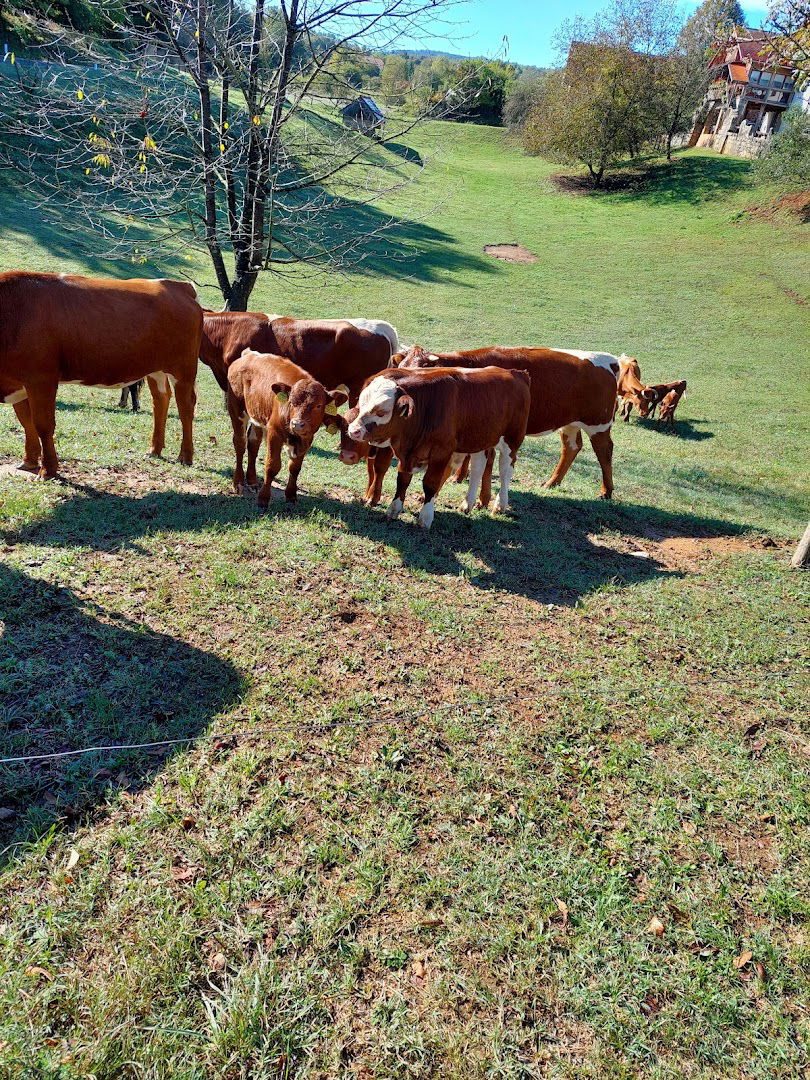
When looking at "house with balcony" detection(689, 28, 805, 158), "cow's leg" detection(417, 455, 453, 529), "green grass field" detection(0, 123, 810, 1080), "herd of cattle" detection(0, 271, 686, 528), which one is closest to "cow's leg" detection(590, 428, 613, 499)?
"herd of cattle" detection(0, 271, 686, 528)

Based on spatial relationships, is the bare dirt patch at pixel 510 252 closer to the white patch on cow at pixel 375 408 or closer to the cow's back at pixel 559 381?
the cow's back at pixel 559 381

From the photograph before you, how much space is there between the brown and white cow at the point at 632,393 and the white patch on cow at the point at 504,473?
1107 centimetres

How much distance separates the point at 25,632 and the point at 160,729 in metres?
1.46

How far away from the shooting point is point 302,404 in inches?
279

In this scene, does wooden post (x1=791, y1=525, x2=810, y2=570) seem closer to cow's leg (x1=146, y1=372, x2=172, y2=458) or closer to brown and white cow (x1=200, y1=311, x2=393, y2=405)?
brown and white cow (x1=200, y1=311, x2=393, y2=405)

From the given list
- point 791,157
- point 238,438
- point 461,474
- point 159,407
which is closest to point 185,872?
point 238,438

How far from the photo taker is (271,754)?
14.2 feet

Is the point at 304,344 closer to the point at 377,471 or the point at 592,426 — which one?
the point at 377,471

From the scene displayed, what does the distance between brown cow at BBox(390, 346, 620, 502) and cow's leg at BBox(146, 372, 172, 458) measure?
321 centimetres

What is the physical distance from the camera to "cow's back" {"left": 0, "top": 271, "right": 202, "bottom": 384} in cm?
687

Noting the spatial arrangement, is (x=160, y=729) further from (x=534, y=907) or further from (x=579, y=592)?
(x=579, y=592)

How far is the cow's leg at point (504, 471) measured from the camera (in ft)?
28.9

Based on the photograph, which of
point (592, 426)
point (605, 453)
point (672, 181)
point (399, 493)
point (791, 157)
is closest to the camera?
point (399, 493)

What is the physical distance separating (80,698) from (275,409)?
381 centimetres
